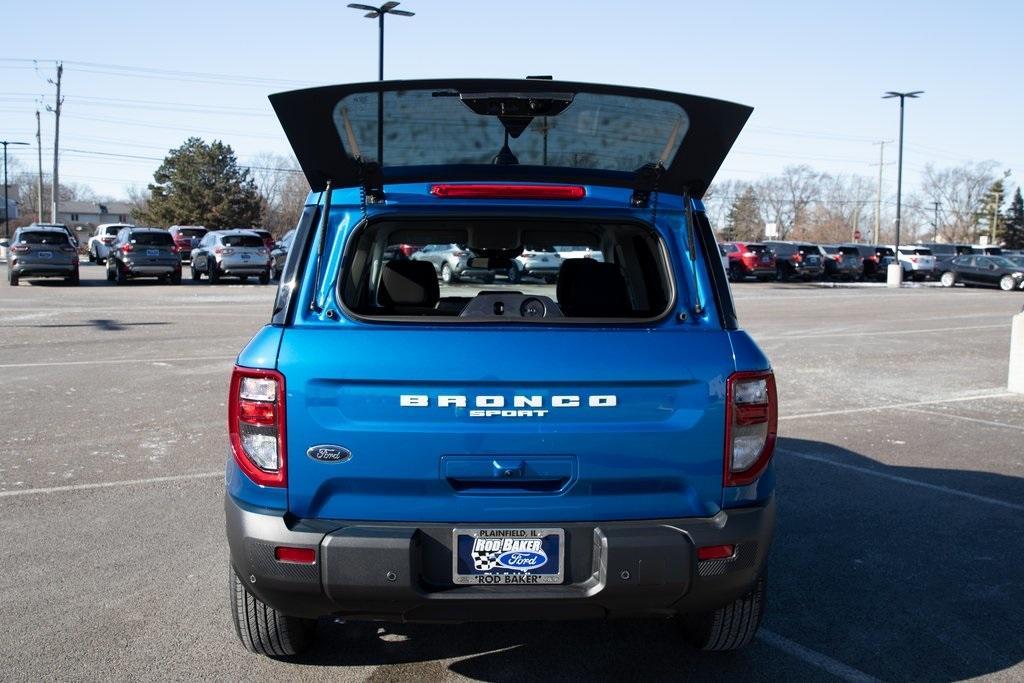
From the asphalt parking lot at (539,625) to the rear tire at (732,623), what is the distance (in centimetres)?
10

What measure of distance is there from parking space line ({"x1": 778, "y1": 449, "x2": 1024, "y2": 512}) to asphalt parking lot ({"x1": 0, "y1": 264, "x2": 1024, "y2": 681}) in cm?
3

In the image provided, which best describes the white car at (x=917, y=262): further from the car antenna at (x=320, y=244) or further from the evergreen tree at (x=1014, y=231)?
the evergreen tree at (x=1014, y=231)

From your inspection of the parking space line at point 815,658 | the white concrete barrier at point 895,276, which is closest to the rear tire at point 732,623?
the parking space line at point 815,658

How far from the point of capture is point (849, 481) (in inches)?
278

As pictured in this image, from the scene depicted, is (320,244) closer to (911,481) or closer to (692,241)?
(692,241)

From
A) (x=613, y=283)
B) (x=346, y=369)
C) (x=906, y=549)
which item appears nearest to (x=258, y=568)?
(x=346, y=369)

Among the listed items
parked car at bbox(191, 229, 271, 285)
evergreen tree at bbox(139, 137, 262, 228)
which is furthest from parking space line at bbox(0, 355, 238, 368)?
evergreen tree at bbox(139, 137, 262, 228)

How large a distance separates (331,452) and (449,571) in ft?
1.78

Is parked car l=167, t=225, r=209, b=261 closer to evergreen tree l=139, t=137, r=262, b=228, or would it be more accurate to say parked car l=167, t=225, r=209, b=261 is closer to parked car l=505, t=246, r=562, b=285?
evergreen tree l=139, t=137, r=262, b=228

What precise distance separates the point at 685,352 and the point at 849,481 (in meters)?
4.26

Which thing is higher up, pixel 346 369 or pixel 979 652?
pixel 346 369

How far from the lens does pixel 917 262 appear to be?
45531mm

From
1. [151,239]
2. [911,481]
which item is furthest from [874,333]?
[151,239]

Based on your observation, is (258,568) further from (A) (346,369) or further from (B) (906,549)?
(B) (906,549)
